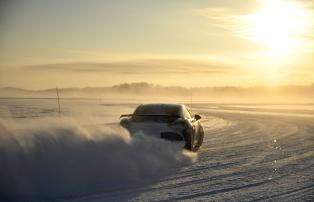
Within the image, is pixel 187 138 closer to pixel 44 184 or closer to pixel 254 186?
pixel 254 186

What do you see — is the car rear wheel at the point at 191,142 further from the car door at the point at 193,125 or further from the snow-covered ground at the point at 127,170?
the snow-covered ground at the point at 127,170

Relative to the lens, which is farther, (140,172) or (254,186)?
(140,172)

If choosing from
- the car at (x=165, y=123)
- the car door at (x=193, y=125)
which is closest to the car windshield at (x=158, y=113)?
the car at (x=165, y=123)

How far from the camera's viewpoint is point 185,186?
799 centimetres

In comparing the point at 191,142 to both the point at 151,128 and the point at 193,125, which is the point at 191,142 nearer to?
the point at 193,125

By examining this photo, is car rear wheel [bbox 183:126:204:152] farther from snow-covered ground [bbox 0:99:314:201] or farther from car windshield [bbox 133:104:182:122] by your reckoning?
car windshield [bbox 133:104:182:122]

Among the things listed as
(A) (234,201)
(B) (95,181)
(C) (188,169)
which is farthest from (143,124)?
(A) (234,201)

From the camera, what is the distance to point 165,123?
38.5ft

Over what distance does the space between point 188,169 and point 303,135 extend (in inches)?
378

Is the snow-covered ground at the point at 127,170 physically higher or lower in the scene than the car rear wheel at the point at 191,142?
higher

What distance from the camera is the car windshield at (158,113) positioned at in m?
12.0

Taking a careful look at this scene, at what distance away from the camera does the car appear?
1156cm

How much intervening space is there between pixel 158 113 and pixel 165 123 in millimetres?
619

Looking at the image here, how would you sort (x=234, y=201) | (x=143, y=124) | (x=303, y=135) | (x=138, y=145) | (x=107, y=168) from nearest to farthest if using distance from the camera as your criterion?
(x=234, y=201) < (x=107, y=168) < (x=138, y=145) < (x=143, y=124) < (x=303, y=135)
